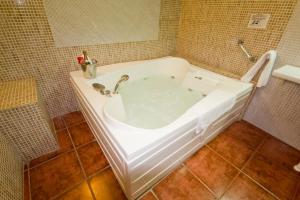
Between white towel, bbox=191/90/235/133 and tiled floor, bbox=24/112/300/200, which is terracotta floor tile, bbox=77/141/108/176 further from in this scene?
white towel, bbox=191/90/235/133

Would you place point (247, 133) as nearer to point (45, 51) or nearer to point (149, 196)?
point (149, 196)

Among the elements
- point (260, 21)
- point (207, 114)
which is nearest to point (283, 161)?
point (207, 114)

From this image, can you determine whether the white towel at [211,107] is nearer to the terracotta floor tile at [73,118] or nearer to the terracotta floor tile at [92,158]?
the terracotta floor tile at [92,158]

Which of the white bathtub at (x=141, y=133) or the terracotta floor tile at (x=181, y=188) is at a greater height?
the white bathtub at (x=141, y=133)

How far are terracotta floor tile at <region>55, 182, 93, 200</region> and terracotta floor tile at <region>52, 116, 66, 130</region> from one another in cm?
77

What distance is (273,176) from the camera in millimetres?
1196

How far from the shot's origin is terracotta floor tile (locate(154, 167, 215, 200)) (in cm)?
104

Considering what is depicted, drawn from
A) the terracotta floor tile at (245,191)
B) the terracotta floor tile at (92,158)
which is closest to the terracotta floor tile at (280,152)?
the terracotta floor tile at (245,191)

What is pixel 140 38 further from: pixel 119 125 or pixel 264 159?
pixel 264 159

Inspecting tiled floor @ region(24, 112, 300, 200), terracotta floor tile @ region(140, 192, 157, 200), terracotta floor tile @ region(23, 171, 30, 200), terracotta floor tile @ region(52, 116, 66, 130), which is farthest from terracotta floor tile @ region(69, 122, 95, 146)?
terracotta floor tile @ region(140, 192, 157, 200)

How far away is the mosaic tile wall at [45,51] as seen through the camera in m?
1.20

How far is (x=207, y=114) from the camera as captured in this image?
1076 mm

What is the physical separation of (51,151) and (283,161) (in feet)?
6.98

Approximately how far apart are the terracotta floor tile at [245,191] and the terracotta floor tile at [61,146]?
4.56ft
